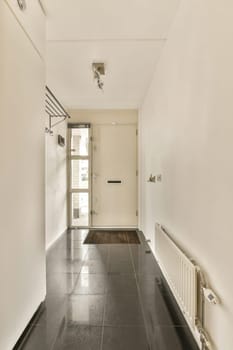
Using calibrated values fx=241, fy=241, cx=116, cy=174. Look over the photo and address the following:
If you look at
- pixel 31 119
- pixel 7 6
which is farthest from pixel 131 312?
pixel 7 6

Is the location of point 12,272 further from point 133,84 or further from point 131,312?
point 133,84

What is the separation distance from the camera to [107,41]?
8.59 ft

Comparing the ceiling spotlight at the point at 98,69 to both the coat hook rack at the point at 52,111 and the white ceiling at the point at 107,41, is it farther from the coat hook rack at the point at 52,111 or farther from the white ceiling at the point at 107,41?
the coat hook rack at the point at 52,111

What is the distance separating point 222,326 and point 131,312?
959 millimetres

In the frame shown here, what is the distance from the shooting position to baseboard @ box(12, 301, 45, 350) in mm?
1628

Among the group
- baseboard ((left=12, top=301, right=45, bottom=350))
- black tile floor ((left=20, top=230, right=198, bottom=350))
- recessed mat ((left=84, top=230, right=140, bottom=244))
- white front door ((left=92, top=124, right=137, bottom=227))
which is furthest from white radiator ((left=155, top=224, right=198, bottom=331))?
white front door ((left=92, top=124, right=137, bottom=227))

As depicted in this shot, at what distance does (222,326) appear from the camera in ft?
4.10

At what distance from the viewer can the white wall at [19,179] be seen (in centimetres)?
145

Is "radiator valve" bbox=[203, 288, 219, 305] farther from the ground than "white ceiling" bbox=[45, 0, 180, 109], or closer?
closer

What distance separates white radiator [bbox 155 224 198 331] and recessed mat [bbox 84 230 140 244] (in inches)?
72.1

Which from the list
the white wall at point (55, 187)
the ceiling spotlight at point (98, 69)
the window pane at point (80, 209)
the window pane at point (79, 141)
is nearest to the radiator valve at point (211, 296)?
the ceiling spotlight at point (98, 69)

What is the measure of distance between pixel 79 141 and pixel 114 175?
1087mm

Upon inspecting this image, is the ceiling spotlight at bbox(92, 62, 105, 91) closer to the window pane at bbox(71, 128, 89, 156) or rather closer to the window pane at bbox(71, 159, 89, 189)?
the window pane at bbox(71, 128, 89, 156)

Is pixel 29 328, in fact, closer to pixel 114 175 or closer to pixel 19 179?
pixel 19 179
